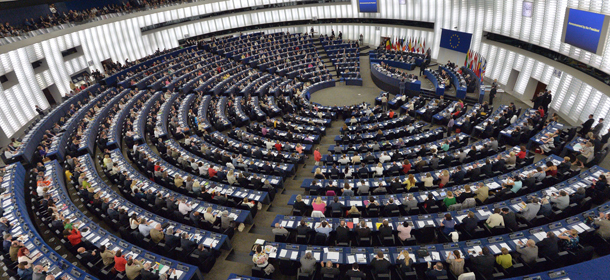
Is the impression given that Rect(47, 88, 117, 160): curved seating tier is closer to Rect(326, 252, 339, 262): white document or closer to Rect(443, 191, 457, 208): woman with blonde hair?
Rect(326, 252, 339, 262): white document

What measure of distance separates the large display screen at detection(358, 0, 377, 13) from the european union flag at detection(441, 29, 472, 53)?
414 inches

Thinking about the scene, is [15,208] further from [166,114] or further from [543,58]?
[543,58]

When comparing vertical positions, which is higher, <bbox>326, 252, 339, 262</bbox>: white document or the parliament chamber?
the parliament chamber

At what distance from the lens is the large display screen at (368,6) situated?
38344 mm

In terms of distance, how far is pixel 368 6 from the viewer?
127ft

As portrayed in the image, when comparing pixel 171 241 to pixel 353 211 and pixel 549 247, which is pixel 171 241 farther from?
pixel 549 247

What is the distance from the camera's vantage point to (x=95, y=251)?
416 inches

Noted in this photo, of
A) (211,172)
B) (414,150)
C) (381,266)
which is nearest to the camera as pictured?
(381,266)

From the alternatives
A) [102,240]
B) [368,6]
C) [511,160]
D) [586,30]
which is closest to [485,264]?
[511,160]

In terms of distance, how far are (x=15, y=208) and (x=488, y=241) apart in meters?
18.2

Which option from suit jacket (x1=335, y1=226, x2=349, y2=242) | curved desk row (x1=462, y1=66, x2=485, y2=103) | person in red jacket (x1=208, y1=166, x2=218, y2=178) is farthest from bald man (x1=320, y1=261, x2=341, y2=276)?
curved desk row (x1=462, y1=66, x2=485, y2=103)

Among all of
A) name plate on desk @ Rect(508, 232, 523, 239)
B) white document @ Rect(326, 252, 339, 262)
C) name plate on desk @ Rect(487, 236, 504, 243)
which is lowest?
white document @ Rect(326, 252, 339, 262)

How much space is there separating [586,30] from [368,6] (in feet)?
82.4

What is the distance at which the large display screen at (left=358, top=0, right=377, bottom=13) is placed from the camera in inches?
1510
